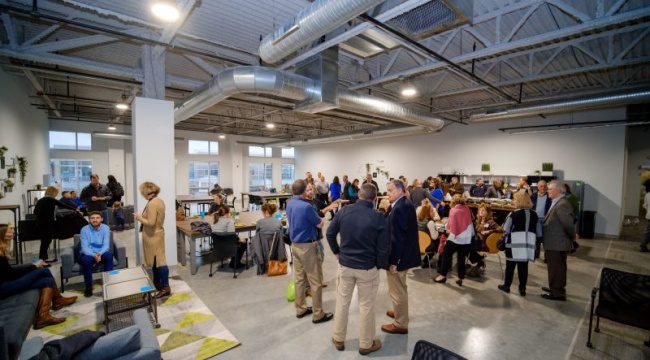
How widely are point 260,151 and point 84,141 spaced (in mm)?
8967

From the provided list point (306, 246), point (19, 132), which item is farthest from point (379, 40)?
point (19, 132)

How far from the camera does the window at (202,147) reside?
16.2 metres

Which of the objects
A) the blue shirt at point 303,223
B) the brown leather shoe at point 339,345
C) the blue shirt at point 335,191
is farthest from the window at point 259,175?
the brown leather shoe at point 339,345

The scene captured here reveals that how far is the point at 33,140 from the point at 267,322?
10086mm

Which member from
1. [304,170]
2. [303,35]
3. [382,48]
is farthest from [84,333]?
[304,170]

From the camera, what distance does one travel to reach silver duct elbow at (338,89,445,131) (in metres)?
5.89

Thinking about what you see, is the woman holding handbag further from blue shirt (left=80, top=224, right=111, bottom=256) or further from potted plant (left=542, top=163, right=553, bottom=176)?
potted plant (left=542, top=163, right=553, bottom=176)

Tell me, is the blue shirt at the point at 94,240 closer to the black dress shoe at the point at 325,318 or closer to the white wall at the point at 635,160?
the black dress shoe at the point at 325,318

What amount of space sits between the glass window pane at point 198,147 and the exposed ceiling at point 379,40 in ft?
25.4

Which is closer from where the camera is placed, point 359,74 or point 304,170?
point 359,74

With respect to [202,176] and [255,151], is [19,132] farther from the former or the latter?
[255,151]

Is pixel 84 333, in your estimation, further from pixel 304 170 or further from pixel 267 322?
pixel 304 170

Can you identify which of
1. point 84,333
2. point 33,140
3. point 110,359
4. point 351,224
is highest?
point 33,140

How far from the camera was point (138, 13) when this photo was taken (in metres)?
4.17
